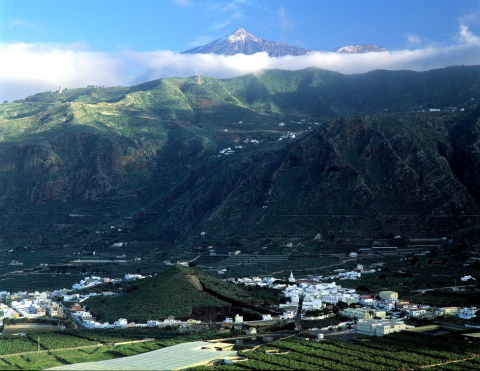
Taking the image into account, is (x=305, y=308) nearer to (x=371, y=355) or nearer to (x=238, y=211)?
(x=371, y=355)

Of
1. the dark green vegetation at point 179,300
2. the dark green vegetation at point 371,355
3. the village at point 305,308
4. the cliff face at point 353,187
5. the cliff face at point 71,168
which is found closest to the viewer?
the dark green vegetation at point 371,355

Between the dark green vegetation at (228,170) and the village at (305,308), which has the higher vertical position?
the dark green vegetation at (228,170)

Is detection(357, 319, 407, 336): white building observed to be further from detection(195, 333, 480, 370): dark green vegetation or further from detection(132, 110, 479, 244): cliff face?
detection(132, 110, 479, 244): cliff face

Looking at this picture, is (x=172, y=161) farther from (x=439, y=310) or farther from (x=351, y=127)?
(x=439, y=310)

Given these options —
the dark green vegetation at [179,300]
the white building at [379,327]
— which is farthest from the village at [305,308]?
the dark green vegetation at [179,300]

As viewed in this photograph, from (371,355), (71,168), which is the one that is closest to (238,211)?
(71,168)

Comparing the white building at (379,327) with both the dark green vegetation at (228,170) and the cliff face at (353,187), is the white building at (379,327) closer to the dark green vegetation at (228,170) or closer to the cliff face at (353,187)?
the dark green vegetation at (228,170)
